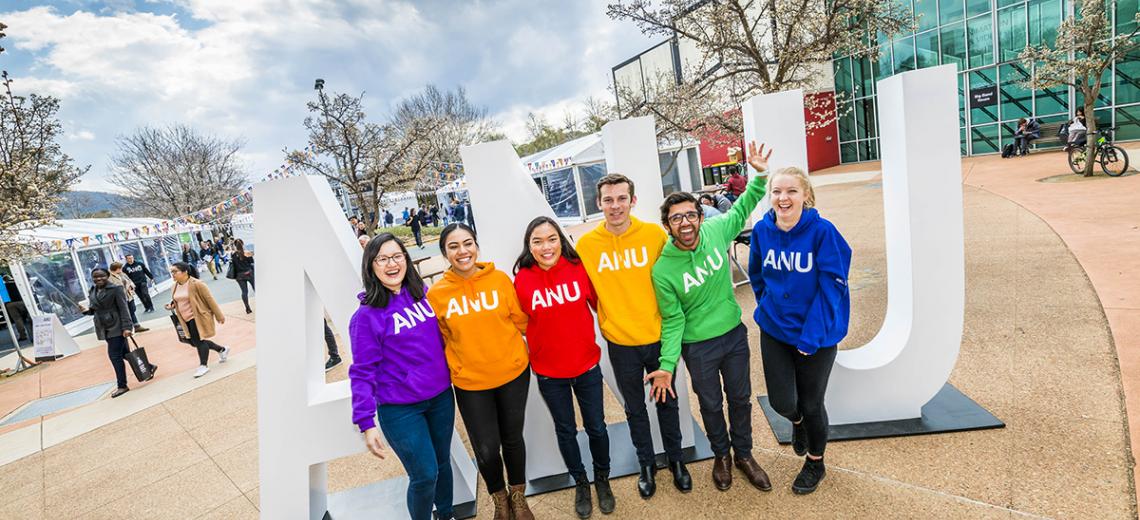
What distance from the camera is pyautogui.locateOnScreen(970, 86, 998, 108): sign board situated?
1847cm

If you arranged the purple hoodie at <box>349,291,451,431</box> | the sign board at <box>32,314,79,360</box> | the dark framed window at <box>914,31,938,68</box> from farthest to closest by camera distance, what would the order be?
the dark framed window at <box>914,31,938,68</box>
the sign board at <box>32,314,79,360</box>
the purple hoodie at <box>349,291,451,431</box>

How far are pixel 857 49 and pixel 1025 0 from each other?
534 inches

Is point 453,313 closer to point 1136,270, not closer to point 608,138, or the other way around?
point 608,138

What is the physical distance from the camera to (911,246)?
2855mm

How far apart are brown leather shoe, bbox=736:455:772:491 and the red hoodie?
1074 millimetres

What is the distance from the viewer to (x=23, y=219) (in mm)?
8109

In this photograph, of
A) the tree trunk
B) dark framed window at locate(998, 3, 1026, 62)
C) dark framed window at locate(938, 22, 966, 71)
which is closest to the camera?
the tree trunk

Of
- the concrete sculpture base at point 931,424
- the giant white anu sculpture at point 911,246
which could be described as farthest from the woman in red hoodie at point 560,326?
the giant white anu sculpture at point 911,246

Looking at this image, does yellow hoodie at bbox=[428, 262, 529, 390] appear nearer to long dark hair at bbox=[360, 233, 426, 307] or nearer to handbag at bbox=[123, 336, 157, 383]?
long dark hair at bbox=[360, 233, 426, 307]

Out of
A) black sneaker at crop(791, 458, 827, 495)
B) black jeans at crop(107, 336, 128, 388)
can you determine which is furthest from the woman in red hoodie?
black jeans at crop(107, 336, 128, 388)

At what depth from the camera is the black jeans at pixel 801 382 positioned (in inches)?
96.6

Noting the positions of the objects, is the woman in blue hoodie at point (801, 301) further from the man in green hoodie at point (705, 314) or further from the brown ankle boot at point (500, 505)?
the brown ankle boot at point (500, 505)

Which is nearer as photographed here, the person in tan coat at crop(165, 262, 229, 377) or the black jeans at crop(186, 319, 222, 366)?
the person in tan coat at crop(165, 262, 229, 377)

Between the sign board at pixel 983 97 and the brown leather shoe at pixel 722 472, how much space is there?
2313 cm
